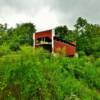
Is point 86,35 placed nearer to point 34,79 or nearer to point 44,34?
point 44,34

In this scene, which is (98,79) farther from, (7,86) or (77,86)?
(7,86)

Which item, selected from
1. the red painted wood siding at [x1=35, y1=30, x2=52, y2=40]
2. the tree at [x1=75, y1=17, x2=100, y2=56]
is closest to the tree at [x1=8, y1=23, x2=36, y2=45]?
the red painted wood siding at [x1=35, y1=30, x2=52, y2=40]

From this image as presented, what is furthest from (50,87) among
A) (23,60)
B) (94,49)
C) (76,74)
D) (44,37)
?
(44,37)

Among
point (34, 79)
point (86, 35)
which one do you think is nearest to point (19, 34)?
point (86, 35)

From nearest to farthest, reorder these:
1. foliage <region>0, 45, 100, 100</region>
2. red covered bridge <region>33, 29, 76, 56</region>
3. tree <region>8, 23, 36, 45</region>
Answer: foliage <region>0, 45, 100, 100</region> < tree <region>8, 23, 36, 45</region> < red covered bridge <region>33, 29, 76, 56</region>

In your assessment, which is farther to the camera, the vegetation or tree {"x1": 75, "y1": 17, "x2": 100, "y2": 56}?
tree {"x1": 75, "y1": 17, "x2": 100, "y2": 56}

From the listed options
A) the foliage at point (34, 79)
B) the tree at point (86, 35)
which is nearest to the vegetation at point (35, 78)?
the foliage at point (34, 79)

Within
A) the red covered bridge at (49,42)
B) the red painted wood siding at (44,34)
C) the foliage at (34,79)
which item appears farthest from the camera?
the red painted wood siding at (44,34)

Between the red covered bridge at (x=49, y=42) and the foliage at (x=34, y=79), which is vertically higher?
the red covered bridge at (x=49, y=42)

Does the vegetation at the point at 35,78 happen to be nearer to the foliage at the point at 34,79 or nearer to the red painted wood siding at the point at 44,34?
the foliage at the point at 34,79

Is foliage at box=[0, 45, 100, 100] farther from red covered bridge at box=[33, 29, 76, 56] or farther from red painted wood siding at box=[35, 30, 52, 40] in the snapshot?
A: red painted wood siding at box=[35, 30, 52, 40]

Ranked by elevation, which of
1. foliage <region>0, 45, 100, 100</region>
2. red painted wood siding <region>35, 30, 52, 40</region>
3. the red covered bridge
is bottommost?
foliage <region>0, 45, 100, 100</region>

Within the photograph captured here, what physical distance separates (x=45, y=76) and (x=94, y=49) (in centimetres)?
2421

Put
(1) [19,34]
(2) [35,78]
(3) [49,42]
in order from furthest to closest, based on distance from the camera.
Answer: (3) [49,42]
(1) [19,34]
(2) [35,78]
